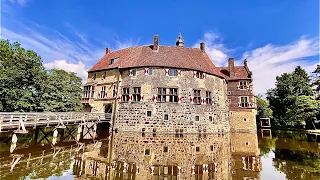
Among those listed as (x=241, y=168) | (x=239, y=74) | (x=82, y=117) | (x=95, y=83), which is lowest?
(x=241, y=168)

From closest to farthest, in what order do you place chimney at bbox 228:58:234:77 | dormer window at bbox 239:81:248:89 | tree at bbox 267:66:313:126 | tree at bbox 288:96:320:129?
tree at bbox 288:96:320:129, dormer window at bbox 239:81:248:89, chimney at bbox 228:58:234:77, tree at bbox 267:66:313:126

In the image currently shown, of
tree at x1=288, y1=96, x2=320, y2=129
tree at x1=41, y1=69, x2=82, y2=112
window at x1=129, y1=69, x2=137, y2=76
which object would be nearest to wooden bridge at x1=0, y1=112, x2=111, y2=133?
window at x1=129, y1=69, x2=137, y2=76

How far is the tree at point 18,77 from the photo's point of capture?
19656 millimetres

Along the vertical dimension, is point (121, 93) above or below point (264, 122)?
above

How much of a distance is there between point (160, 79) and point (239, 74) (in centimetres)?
1354

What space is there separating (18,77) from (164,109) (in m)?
15.6

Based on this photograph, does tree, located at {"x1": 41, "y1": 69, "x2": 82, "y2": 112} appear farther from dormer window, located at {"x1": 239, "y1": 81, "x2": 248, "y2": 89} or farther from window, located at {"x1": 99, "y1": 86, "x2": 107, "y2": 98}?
dormer window, located at {"x1": 239, "y1": 81, "x2": 248, "y2": 89}

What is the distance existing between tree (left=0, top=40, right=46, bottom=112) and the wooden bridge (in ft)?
20.3

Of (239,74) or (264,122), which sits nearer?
(239,74)

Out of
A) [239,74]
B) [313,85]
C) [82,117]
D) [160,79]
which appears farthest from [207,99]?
[313,85]

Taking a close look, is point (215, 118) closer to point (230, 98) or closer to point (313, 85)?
point (230, 98)

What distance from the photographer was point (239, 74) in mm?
29094

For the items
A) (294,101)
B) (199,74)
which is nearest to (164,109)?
(199,74)

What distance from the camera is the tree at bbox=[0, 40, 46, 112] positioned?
64.5ft
